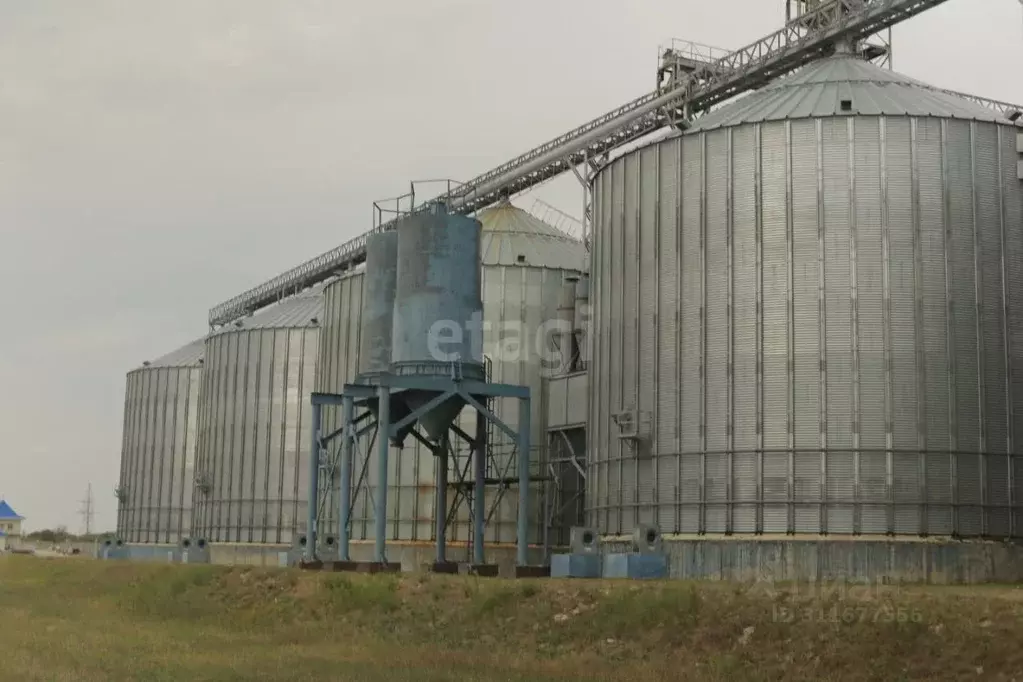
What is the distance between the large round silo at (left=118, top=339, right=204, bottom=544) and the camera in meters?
98.1

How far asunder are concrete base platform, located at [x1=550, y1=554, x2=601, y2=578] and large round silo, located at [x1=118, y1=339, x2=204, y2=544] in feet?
183

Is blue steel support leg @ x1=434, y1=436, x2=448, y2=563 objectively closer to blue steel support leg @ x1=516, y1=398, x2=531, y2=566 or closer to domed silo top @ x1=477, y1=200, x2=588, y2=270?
blue steel support leg @ x1=516, y1=398, x2=531, y2=566

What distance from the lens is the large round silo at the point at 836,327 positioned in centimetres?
4338

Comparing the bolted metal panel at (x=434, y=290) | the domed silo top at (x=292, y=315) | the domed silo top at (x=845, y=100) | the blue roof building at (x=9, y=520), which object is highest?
the domed silo top at (x=845, y=100)

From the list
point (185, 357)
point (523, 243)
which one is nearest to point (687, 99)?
point (523, 243)

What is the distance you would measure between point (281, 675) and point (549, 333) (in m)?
37.8

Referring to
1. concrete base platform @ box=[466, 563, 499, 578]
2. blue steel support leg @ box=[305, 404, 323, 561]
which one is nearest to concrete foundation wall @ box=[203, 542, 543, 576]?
blue steel support leg @ box=[305, 404, 323, 561]

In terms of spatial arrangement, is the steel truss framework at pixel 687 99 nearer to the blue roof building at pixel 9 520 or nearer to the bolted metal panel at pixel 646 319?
the bolted metal panel at pixel 646 319

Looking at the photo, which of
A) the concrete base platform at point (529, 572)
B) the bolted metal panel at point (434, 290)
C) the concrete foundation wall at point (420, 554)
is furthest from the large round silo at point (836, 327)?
the concrete foundation wall at point (420, 554)

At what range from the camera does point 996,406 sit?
144 ft

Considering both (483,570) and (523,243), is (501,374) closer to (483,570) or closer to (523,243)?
(523,243)

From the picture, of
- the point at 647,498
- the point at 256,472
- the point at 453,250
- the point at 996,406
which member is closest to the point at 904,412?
the point at 996,406

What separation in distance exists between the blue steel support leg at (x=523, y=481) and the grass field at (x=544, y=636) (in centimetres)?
753

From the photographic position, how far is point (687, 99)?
217ft
